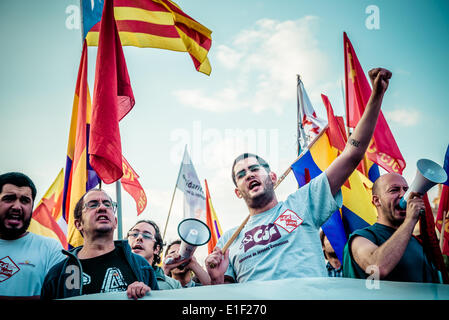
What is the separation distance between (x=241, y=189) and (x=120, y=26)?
3.13m

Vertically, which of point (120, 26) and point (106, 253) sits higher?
point (120, 26)

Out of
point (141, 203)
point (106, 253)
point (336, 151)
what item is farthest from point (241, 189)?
point (141, 203)

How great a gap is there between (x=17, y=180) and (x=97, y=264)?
1091 millimetres

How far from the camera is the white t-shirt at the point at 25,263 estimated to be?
266 centimetres

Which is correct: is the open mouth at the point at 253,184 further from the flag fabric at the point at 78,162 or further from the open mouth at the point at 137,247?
the flag fabric at the point at 78,162

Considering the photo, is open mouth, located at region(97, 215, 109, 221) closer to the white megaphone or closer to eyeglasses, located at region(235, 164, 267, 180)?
eyeglasses, located at region(235, 164, 267, 180)

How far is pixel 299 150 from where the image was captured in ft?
19.7

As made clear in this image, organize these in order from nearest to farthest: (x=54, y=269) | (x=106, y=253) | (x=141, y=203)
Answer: (x=54, y=269), (x=106, y=253), (x=141, y=203)

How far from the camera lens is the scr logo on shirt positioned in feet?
8.54

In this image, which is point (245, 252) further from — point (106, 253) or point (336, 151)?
point (336, 151)

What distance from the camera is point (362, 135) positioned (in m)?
2.43

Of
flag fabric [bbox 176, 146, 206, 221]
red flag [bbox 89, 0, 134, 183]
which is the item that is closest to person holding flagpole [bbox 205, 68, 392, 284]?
red flag [bbox 89, 0, 134, 183]

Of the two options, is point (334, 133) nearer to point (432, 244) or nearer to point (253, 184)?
point (253, 184)

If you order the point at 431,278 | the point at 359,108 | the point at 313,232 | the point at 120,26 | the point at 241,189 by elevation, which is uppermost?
the point at 120,26
